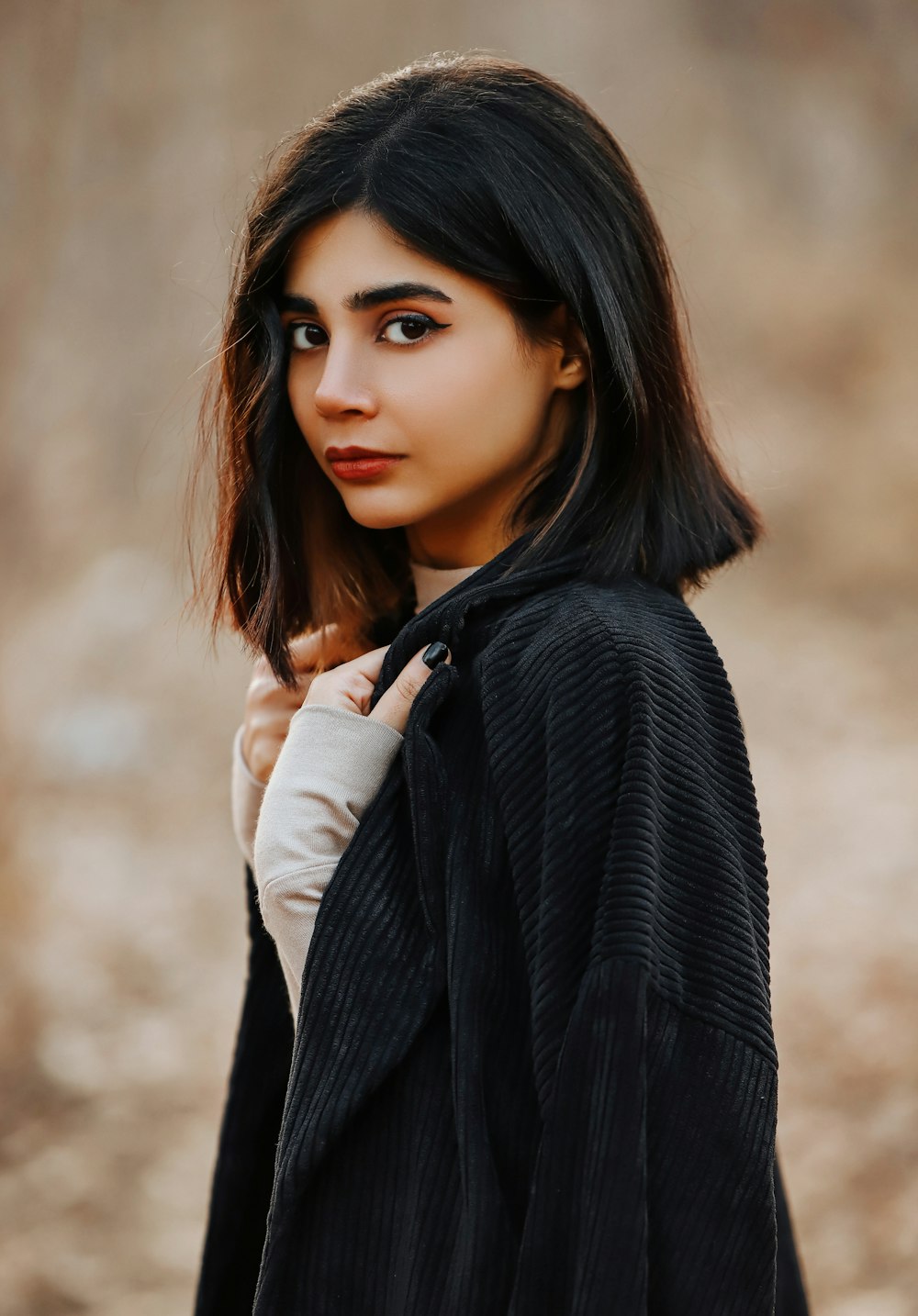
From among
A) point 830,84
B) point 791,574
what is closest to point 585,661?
point 791,574

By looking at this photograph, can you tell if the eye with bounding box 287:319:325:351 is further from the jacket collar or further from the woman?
the jacket collar

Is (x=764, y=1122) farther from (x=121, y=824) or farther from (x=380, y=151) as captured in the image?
(x=121, y=824)

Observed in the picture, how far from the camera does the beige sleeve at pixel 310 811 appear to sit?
926 mm

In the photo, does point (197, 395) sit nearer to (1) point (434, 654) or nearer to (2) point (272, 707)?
(2) point (272, 707)

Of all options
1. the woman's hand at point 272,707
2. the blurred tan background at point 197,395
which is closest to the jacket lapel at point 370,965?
the woman's hand at point 272,707

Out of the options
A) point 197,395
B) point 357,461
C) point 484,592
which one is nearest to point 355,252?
point 357,461

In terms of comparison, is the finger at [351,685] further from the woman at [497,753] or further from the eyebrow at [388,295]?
the eyebrow at [388,295]

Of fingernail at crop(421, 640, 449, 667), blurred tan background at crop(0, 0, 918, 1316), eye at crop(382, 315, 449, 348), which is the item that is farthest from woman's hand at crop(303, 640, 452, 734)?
blurred tan background at crop(0, 0, 918, 1316)

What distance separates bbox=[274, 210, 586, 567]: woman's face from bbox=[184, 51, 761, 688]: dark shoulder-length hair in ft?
0.06

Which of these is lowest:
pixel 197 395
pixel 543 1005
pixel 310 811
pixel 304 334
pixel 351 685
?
pixel 543 1005

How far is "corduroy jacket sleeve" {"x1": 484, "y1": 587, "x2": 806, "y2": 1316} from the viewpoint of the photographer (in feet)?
2.56

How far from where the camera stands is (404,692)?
962 mm

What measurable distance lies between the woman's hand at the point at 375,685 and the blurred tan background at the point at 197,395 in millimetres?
1971

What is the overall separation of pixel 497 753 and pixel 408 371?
0.28m
